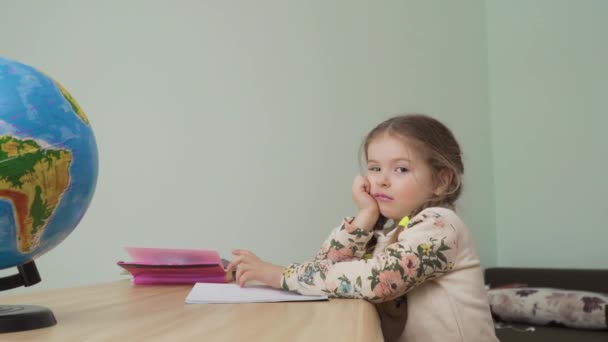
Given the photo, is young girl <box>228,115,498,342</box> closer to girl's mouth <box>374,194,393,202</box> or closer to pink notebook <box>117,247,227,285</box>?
girl's mouth <box>374,194,393,202</box>

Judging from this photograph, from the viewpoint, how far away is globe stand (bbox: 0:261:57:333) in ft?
2.55

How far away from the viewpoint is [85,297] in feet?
3.87

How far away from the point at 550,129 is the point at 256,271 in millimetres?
2119

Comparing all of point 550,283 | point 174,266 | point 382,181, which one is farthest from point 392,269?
point 550,283

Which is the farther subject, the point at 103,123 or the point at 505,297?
the point at 103,123

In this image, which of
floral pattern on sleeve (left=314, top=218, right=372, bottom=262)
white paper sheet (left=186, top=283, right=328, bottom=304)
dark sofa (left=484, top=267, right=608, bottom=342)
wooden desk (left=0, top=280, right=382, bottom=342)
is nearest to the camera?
wooden desk (left=0, top=280, right=382, bottom=342)

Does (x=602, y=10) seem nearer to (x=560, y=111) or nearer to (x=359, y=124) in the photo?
(x=560, y=111)

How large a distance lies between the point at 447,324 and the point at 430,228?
20cm

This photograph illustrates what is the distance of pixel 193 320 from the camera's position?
0.84 metres

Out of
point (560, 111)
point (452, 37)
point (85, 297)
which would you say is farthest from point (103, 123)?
point (560, 111)

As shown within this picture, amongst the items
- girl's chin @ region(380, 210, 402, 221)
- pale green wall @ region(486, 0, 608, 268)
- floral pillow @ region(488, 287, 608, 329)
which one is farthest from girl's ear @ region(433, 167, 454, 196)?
pale green wall @ region(486, 0, 608, 268)

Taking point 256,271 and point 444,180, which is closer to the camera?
point 256,271

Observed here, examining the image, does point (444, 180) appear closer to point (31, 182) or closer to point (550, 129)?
point (31, 182)

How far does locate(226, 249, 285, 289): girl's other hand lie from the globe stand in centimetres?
42
